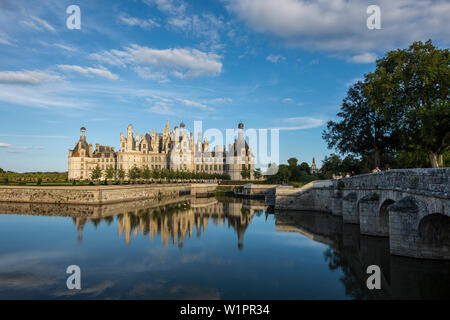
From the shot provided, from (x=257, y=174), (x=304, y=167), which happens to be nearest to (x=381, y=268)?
(x=257, y=174)

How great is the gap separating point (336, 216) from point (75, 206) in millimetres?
34581

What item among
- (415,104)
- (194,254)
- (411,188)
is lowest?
(194,254)

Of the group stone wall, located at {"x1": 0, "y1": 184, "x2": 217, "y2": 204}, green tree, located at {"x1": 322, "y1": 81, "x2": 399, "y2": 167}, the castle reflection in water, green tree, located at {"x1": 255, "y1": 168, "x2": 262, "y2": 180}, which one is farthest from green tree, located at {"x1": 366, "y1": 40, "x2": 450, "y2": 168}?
green tree, located at {"x1": 255, "y1": 168, "x2": 262, "y2": 180}

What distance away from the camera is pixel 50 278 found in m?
14.6

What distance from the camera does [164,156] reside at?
103688 mm

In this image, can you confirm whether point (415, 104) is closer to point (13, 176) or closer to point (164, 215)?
point (164, 215)

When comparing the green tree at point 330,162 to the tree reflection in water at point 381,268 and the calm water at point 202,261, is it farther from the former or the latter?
the tree reflection in water at point 381,268

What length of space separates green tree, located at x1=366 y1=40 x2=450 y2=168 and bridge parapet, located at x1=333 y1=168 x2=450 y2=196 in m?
6.76

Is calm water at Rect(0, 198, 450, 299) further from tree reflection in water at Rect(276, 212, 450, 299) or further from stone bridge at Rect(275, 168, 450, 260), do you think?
stone bridge at Rect(275, 168, 450, 260)

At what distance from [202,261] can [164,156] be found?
88538mm

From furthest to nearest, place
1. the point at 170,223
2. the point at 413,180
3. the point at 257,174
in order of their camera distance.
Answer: the point at 257,174
the point at 170,223
the point at 413,180

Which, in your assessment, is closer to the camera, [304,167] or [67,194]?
[67,194]

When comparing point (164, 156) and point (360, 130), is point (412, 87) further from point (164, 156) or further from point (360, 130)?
point (164, 156)
